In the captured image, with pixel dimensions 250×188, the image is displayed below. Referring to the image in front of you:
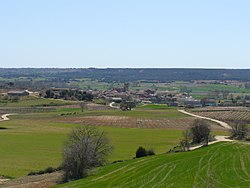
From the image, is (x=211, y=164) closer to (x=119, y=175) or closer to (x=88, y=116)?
(x=119, y=175)

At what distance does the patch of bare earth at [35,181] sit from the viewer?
44.6 meters

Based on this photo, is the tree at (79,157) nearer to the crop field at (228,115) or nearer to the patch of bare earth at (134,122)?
the patch of bare earth at (134,122)

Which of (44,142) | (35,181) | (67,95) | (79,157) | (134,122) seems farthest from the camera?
(67,95)

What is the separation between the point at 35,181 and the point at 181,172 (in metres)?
13.2

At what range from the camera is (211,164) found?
48.2 meters

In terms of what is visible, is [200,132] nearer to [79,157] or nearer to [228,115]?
[79,157]

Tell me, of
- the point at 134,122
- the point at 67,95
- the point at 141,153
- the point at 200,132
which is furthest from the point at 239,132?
the point at 67,95

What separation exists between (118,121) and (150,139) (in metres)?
30.6

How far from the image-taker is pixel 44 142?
77250 millimetres

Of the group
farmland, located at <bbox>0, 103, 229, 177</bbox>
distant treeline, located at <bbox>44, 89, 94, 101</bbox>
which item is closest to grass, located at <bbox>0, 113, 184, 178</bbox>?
farmland, located at <bbox>0, 103, 229, 177</bbox>

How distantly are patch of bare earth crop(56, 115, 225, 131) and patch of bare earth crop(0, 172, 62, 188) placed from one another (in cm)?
5382

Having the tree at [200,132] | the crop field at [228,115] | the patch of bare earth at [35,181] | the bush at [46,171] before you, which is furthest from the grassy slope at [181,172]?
the crop field at [228,115]

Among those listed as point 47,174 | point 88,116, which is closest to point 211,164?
point 47,174

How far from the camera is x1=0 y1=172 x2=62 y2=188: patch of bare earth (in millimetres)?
44594
